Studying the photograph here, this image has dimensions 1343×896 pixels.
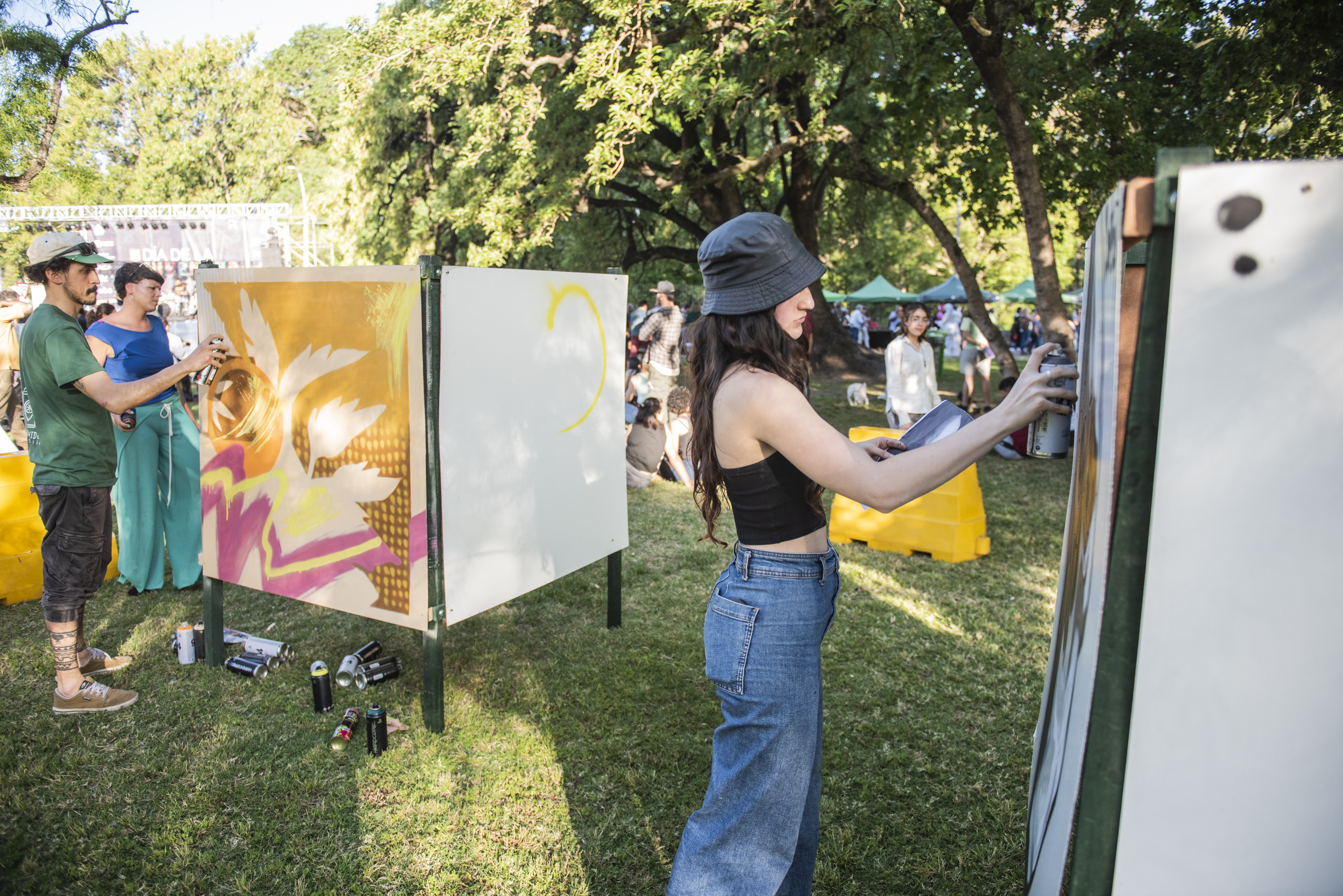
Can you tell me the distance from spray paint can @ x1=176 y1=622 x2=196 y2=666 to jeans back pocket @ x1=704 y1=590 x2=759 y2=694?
362 centimetres

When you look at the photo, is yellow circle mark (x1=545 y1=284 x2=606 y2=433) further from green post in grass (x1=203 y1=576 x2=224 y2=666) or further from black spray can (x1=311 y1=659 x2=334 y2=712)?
green post in grass (x1=203 y1=576 x2=224 y2=666)

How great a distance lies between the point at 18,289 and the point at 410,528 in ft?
24.7

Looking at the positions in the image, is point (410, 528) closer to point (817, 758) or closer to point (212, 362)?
point (212, 362)

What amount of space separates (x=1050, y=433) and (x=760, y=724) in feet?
2.85

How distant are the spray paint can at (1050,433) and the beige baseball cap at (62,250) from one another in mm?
3859

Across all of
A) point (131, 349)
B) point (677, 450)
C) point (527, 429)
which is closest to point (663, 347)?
point (677, 450)

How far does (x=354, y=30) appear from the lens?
44.3 feet

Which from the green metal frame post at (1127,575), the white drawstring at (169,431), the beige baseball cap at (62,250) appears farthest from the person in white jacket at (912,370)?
the green metal frame post at (1127,575)

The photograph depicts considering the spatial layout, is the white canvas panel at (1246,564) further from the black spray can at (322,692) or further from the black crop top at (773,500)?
the black spray can at (322,692)

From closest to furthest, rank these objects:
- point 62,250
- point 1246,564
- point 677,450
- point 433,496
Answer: point 1246,564 < point 433,496 < point 62,250 < point 677,450

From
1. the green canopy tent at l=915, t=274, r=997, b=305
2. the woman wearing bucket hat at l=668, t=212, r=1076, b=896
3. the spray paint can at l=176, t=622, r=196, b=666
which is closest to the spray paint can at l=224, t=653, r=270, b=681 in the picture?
the spray paint can at l=176, t=622, r=196, b=666

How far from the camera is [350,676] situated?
13.7 feet

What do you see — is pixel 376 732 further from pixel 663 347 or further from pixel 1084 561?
pixel 663 347

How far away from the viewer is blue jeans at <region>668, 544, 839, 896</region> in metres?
1.89
